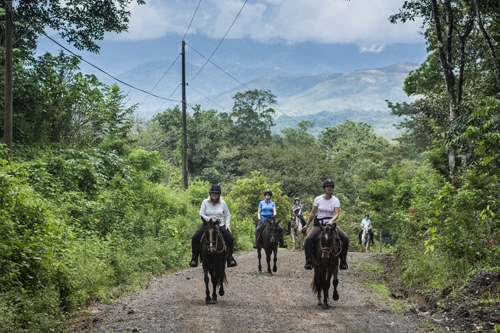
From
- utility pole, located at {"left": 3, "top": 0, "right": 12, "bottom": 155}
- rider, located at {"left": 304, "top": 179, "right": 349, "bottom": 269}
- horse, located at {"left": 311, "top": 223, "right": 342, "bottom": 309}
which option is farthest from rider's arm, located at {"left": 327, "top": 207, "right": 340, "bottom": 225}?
utility pole, located at {"left": 3, "top": 0, "right": 12, "bottom": 155}

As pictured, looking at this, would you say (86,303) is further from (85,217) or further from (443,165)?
(443,165)

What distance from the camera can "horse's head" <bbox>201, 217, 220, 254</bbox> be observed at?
1183cm

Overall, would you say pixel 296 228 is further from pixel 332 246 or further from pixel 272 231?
pixel 332 246

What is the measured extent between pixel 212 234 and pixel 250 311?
1945mm

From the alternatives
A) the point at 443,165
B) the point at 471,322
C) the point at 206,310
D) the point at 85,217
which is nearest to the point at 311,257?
the point at 206,310

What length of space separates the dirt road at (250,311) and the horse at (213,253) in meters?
0.42

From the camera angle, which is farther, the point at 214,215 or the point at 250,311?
the point at 214,215

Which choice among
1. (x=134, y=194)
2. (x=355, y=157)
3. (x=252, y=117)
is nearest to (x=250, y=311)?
(x=134, y=194)

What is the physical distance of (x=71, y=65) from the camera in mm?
25062

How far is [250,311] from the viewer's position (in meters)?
11.0

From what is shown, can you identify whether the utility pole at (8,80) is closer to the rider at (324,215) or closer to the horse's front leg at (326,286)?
the rider at (324,215)

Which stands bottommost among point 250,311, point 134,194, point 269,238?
point 250,311

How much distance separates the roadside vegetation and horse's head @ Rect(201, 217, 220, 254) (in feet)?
10.1

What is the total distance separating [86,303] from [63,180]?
26.2 feet
